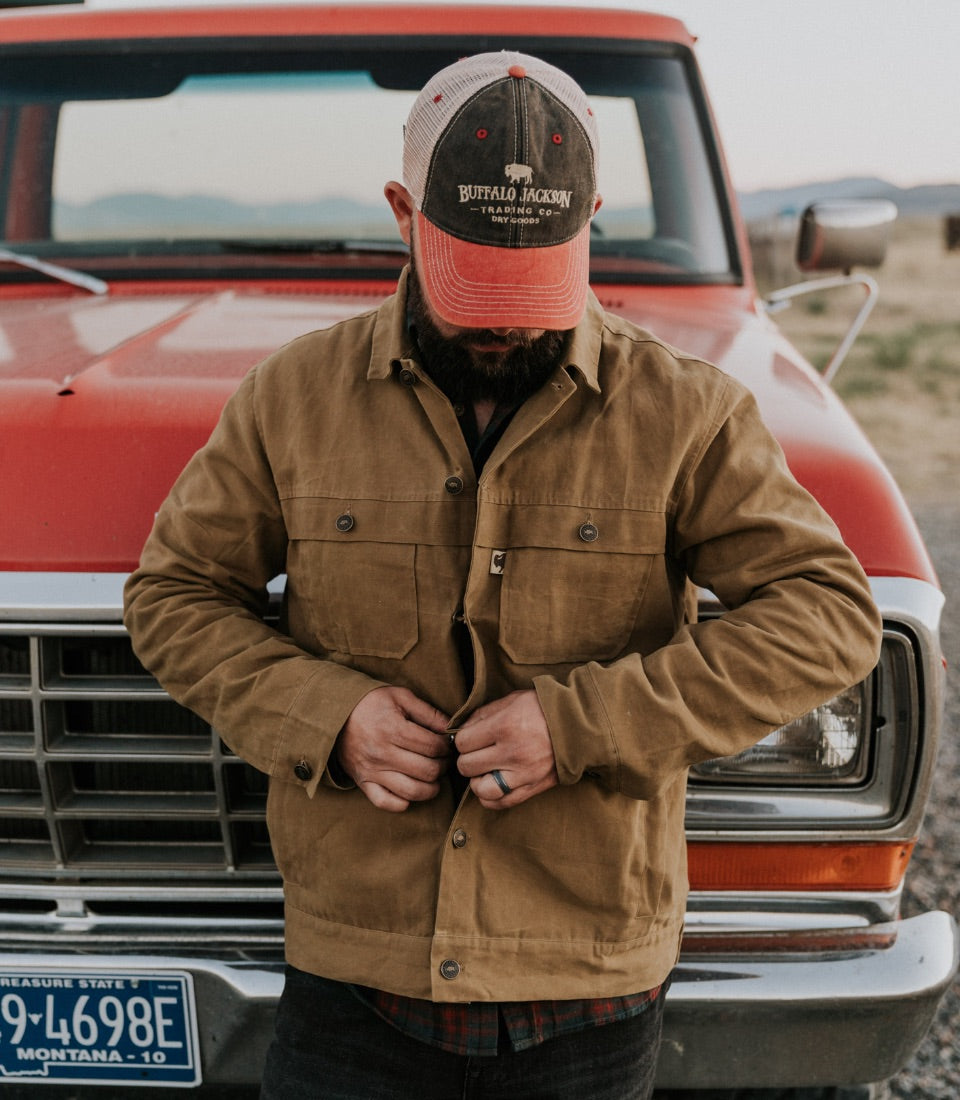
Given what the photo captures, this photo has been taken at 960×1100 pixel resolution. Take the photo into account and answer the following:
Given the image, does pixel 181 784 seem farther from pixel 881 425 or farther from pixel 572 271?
pixel 881 425

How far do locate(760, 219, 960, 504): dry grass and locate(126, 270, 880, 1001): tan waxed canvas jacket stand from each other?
1719 millimetres

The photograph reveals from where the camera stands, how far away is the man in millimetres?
1467

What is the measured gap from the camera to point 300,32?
300 cm

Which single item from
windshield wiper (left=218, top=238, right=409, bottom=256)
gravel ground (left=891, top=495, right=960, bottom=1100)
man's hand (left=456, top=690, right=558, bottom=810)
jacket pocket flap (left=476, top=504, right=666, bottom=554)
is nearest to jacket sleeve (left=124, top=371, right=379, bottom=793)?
man's hand (left=456, top=690, right=558, bottom=810)

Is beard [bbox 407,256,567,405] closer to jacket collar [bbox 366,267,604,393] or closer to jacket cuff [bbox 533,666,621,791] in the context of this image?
jacket collar [bbox 366,267,604,393]

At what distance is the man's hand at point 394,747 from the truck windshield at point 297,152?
1.58 metres

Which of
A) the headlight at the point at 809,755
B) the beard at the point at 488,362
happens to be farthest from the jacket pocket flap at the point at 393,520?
the headlight at the point at 809,755

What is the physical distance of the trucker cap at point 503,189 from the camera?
144cm

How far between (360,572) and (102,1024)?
2.96 ft

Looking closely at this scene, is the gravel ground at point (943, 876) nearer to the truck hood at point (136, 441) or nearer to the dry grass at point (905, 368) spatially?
the truck hood at point (136, 441)

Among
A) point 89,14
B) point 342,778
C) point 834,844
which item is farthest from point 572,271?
point 89,14

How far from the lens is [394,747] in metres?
1.49

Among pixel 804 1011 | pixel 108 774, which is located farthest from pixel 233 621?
pixel 804 1011

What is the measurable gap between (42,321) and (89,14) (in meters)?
1.04
